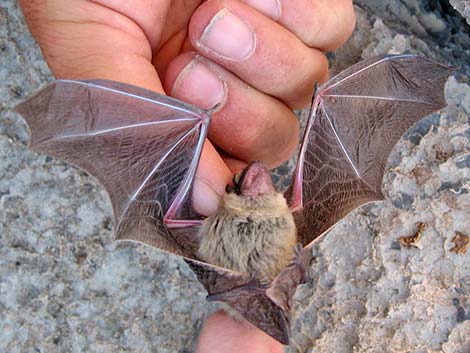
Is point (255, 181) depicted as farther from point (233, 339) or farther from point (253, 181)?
point (233, 339)

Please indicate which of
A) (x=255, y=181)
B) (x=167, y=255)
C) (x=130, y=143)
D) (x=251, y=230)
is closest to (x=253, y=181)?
(x=255, y=181)

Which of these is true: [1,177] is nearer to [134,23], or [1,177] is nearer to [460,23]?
[134,23]

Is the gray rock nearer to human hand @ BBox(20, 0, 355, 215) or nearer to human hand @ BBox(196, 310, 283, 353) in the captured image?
human hand @ BBox(20, 0, 355, 215)

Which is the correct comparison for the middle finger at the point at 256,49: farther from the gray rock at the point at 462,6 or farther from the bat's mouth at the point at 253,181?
the gray rock at the point at 462,6

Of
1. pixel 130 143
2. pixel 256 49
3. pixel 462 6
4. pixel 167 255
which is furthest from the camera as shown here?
pixel 167 255

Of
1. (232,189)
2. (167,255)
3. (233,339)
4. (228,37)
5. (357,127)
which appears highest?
(228,37)

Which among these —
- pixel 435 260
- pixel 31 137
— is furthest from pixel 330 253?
pixel 31 137

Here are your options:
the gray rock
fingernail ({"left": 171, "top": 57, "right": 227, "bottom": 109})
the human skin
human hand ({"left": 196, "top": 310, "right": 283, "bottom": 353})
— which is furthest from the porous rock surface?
fingernail ({"left": 171, "top": 57, "right": 227, "bottom": 109})
